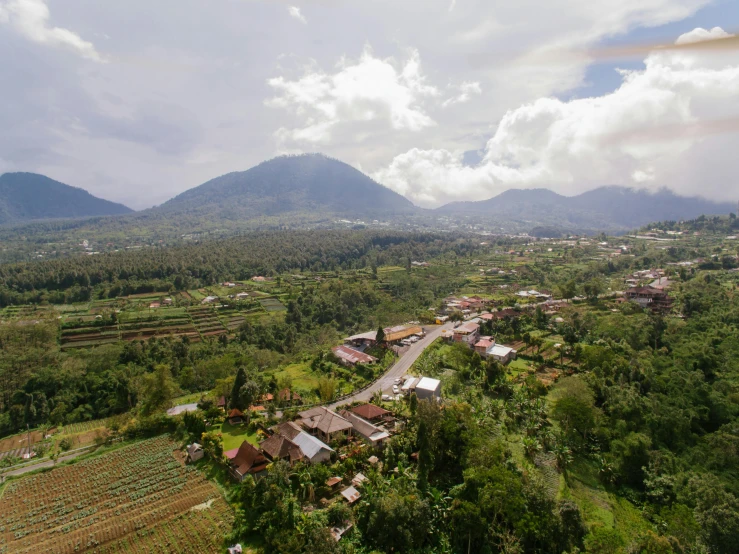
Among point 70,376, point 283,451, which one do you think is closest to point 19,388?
point 70,376

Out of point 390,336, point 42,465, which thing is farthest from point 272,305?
point 42,465

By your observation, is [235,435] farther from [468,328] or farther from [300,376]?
[468,328]

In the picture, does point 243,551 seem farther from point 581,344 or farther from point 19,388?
point 581,344

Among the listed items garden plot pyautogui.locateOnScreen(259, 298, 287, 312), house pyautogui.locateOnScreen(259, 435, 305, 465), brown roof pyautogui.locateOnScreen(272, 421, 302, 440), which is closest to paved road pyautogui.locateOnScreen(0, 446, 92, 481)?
brown roof pyautogui.locateOnScreen(272, 421, 302, 440)

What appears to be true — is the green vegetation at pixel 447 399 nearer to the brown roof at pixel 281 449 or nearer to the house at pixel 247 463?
the house at pixel 247 463

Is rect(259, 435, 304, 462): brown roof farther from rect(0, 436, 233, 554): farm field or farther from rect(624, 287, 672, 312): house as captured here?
rect(624, 287, 672, 312): house

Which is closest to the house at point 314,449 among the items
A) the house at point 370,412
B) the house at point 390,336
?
the house at point 370,412
